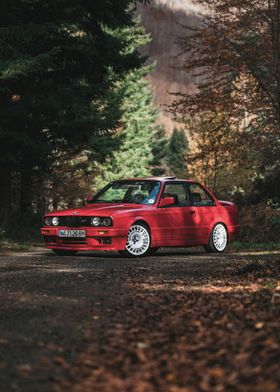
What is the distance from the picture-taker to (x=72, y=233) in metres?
13.0

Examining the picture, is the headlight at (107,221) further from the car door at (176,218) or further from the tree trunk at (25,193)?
the tree trunk at (25,193)

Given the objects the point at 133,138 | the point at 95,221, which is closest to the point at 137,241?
the point at 95,221

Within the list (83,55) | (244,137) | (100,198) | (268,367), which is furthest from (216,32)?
(268,367)

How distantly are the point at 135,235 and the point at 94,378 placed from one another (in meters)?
8.82

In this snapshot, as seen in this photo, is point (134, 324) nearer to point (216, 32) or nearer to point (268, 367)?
point (268, 367)

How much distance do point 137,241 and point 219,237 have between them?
8.77 ft

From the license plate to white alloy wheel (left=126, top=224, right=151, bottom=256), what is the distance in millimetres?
861

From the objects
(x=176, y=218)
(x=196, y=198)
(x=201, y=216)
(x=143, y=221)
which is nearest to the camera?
(x=143, y=221)

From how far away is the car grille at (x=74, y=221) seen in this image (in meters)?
12.9

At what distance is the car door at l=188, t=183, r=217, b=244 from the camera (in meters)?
14.5

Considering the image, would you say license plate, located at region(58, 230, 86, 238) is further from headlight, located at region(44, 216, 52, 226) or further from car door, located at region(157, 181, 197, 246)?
car door, located at region(157, 181, 197, 246)

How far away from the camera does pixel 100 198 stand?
47.6 ft

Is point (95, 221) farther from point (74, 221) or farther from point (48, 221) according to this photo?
point (48, 221)

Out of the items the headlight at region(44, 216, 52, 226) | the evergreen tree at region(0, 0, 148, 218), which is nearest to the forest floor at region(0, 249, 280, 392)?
the headlight at region(44, 216, 52, 226)
